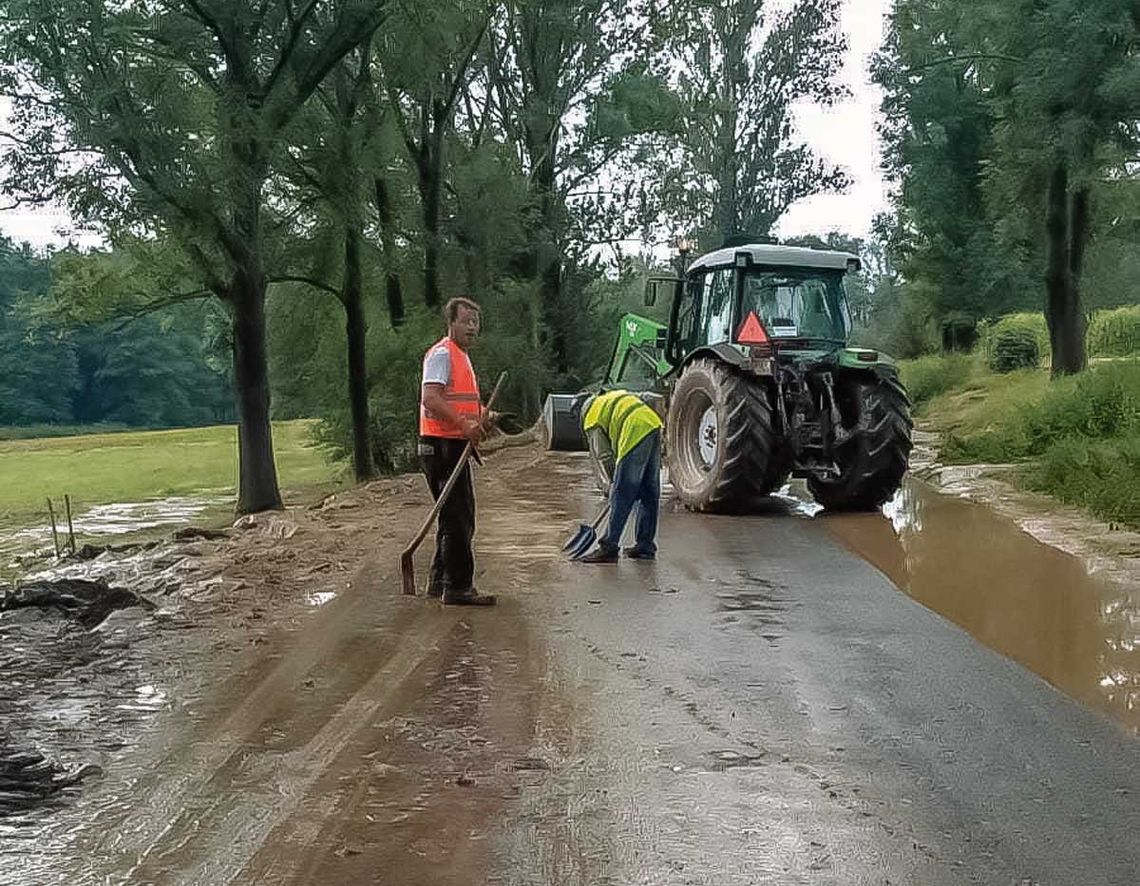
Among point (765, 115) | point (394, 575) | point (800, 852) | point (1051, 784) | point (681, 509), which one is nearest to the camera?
point (800, 852)

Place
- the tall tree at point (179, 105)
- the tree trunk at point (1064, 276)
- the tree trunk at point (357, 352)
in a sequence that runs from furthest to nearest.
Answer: the tree trunk at point (357, 352), the tree trunk at point (1064, 276), the tall tree at point (179, 105)

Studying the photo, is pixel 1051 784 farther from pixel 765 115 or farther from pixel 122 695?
pixel 765 115

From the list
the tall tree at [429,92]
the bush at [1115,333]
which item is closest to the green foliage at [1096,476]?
the tall tree at [429,92]

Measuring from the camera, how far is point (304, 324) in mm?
27266

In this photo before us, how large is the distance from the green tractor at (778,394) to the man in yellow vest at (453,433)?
14.4 ft

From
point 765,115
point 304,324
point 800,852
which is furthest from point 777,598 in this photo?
point 765,115

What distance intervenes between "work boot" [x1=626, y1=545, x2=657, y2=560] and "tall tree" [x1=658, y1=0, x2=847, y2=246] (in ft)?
101

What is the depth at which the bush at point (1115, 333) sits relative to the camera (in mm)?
28734

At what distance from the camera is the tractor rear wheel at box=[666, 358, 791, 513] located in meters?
11.6

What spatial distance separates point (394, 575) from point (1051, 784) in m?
5.34

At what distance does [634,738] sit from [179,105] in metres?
14.7

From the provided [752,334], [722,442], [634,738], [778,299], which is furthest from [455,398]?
[778,299]

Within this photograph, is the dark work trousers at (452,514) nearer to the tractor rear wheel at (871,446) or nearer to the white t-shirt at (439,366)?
the white t-shirt at (439,366)

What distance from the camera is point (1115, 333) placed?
30500 mm
